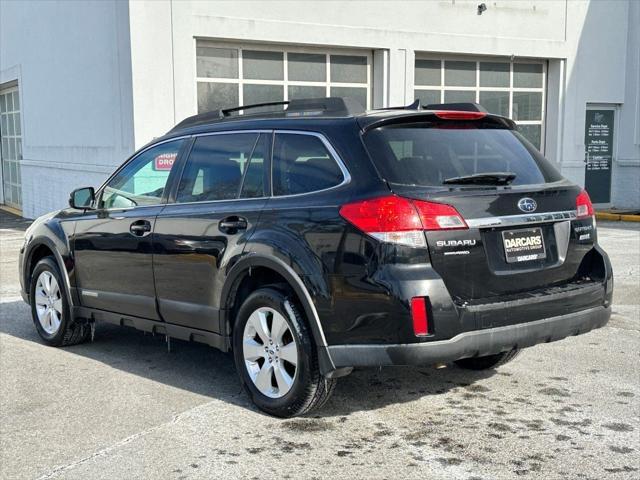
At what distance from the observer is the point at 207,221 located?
5.41 m

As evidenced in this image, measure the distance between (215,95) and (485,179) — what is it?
32.3ft

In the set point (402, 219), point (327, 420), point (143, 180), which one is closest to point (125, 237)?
point (143, 180)

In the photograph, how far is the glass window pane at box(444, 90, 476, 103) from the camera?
1650 cm

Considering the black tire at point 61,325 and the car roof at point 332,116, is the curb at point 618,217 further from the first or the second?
the black tire at point 61,325

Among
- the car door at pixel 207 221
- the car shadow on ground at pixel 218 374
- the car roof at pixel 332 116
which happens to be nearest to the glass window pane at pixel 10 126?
the car shadow on ground at pixel 218 374

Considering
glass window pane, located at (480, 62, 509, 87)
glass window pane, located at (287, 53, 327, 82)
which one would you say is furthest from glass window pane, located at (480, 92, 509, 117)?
glass window pane, located at (287, 53, 327, 82)

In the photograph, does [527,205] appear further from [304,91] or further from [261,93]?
[304,91]

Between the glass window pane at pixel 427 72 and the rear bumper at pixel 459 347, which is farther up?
the glass window pane at pixel 427 72

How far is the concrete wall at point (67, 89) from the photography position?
13.8 metres

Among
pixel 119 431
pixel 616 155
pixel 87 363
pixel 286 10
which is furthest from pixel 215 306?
pixel 616 155

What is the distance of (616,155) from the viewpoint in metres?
19.1

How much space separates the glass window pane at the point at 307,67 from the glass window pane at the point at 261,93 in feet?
1.17

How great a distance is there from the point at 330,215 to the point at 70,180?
1250cm

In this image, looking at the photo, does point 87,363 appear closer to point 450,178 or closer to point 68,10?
point 450,178
